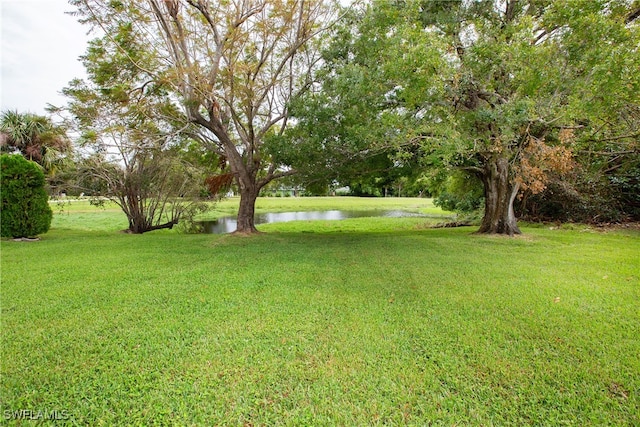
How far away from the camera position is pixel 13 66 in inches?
209

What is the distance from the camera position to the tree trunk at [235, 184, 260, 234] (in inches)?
358

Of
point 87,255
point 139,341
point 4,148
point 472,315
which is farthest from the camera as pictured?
point 4,148

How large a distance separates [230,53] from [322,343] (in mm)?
7286

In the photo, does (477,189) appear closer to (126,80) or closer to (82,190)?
(126,80)

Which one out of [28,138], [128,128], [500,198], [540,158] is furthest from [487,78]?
[28,138]

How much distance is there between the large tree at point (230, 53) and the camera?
6355mm

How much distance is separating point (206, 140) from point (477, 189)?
42.1 feet

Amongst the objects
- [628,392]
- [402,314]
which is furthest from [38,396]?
[628,392]

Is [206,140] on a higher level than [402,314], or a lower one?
higher

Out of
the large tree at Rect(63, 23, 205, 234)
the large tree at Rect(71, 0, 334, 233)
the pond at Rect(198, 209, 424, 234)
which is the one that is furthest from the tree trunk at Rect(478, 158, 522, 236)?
the pond at Rect(198, 209, 424, 234)

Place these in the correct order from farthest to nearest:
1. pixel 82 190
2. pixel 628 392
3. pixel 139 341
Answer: pixel 82 190 → pixel 139 341 → pixel 628 392

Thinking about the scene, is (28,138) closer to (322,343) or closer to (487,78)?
(322,343)

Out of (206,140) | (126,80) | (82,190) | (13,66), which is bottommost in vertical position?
(82,190)

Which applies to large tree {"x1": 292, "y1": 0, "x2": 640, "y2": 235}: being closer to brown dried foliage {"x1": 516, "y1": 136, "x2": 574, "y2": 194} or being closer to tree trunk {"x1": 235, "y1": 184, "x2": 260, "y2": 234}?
brown dried foliage {"x1": 516, "y1": 136, "x2": 574, "y2": 194}
